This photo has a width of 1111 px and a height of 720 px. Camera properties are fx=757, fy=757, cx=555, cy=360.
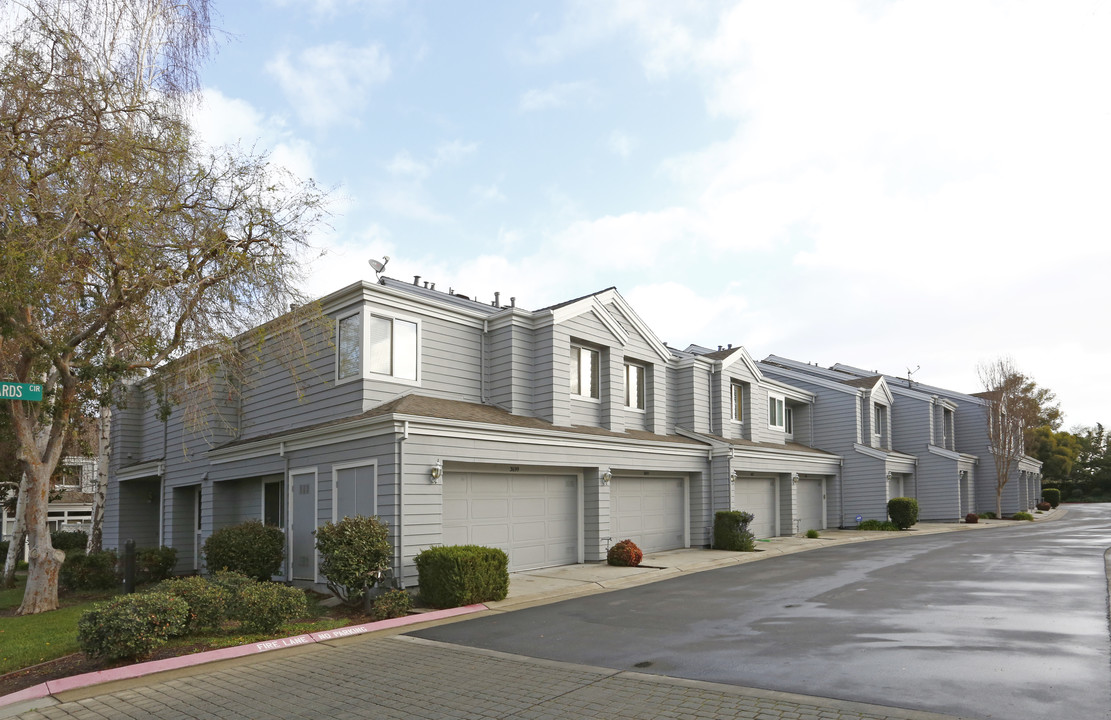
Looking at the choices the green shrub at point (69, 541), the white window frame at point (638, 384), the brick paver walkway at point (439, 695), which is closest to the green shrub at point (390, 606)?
the brick paver walkway at point (439, 695)

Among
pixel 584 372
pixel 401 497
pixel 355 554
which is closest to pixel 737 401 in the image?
pixel 584 372

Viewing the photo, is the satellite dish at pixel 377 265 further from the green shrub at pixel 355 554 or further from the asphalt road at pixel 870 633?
the asphalt road at pixel 870 633

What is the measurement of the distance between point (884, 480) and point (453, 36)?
25592 mm

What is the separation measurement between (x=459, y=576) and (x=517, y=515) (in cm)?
436

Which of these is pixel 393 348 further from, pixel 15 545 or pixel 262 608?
pixel 15 545

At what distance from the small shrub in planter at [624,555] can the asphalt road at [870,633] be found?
159cm

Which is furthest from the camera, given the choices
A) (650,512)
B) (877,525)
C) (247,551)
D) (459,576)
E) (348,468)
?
(877,525)

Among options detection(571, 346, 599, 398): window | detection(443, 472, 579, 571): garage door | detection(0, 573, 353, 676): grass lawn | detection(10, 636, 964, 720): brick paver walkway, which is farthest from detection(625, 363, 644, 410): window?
detection(10, 636, 964, 720): brick paver walkway

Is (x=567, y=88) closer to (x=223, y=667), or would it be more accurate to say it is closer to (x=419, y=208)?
(x=419, y=208)

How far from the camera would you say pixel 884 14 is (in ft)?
36.4

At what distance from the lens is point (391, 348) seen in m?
16.8

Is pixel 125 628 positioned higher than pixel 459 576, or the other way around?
pixel 125 628

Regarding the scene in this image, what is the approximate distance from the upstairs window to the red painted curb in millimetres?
21060

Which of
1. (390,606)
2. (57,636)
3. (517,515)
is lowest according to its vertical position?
(57,636)
